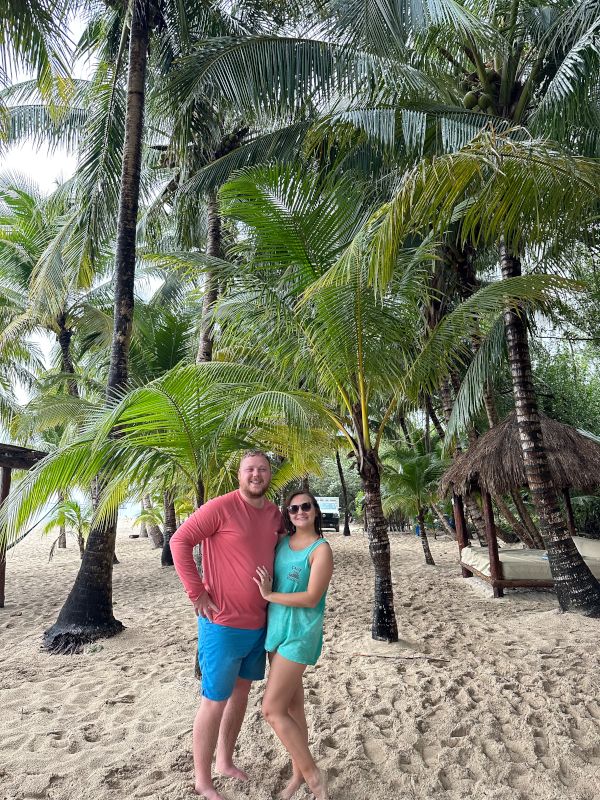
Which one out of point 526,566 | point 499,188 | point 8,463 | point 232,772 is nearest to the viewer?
point 232,772

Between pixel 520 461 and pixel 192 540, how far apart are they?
6080 mm

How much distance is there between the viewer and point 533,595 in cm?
770

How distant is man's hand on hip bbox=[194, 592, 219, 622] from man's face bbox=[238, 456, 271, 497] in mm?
520

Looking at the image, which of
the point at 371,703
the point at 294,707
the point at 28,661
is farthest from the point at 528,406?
the point at 28,661

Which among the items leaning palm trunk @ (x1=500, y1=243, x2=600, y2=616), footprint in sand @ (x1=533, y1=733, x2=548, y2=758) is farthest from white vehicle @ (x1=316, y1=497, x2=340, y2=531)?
footprint in sand @ (x1=533, y1=733, x2=548, y2=758)

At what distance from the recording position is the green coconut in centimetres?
716

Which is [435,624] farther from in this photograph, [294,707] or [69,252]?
[69,252]

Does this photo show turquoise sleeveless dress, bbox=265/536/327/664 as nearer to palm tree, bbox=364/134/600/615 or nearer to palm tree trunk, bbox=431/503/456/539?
palm tree, bbox=364/134/600/615

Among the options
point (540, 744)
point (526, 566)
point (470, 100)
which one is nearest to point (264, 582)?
point (540, 744)

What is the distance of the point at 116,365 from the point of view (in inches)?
254

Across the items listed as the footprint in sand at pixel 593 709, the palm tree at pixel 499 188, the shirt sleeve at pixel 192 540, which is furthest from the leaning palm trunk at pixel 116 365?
the footprint in sand at pixel 593 709

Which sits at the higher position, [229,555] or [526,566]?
[229,555]

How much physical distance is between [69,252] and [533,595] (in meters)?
8.72

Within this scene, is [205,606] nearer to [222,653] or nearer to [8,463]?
[222,653]
